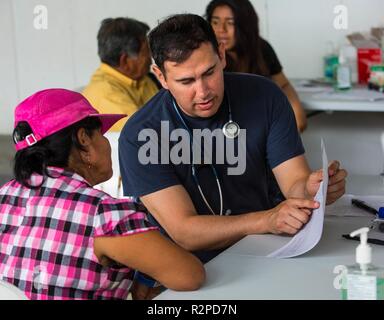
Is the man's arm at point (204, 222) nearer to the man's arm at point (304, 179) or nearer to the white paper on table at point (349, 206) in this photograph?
the man's arm at point (304, 179)

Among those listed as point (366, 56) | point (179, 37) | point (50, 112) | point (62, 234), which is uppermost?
point (179, 37)

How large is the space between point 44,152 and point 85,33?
11.6 ft

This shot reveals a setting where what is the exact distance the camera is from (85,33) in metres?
5.19

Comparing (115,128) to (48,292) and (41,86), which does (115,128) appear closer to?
(48,292)

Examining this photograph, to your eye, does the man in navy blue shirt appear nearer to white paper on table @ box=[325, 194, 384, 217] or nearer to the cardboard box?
white paper on table @ box=[325, 194, 384, 217]

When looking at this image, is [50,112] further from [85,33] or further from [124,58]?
[85,33]

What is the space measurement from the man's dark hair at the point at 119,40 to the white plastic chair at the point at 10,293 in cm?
238

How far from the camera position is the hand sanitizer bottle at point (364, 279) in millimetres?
1433

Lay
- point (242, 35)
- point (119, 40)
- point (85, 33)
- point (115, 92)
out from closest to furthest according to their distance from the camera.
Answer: point (115, 92) → point (119, 40) → point (242, 35) → point (85, 33)

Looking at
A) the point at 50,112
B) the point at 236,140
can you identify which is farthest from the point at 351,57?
the point at 50,112

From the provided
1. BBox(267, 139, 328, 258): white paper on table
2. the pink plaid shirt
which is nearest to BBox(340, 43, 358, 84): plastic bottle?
BBox(267, 139, 328, 258): white paper on table

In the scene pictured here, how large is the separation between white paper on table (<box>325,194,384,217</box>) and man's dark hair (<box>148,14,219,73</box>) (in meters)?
0.56
